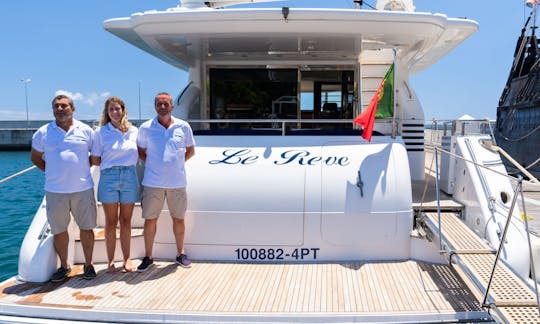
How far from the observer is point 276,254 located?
4285 millimetres

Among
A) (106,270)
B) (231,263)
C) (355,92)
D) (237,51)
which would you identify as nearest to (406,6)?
(355,92)

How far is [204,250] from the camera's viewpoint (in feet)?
14.3

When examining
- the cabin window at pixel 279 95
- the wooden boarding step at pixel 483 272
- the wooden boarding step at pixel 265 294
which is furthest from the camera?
the cabin window at pixel 279 95

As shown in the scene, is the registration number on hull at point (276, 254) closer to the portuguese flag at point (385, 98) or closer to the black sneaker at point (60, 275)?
the portuguese flag at point (385, 98)

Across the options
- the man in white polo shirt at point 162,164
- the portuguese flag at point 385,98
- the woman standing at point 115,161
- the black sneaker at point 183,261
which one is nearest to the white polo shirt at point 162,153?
the man in white polo shirt at point 162,164

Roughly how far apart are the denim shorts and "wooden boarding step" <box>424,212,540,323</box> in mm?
3002

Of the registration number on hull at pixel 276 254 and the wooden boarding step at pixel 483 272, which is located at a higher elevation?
the wooden boarding step at pixel 483 272

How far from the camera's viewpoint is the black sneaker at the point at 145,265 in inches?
159

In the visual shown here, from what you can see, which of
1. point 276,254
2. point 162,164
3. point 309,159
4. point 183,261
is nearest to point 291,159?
point 309,159

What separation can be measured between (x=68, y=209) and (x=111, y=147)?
2.23 ft

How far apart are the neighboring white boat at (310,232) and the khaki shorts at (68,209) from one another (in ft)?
0.96

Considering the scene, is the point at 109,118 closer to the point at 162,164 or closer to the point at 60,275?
the point at 162,164

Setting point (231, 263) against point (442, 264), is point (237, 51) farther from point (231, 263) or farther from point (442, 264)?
point (442, 264)

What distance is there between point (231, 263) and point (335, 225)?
114 cm
